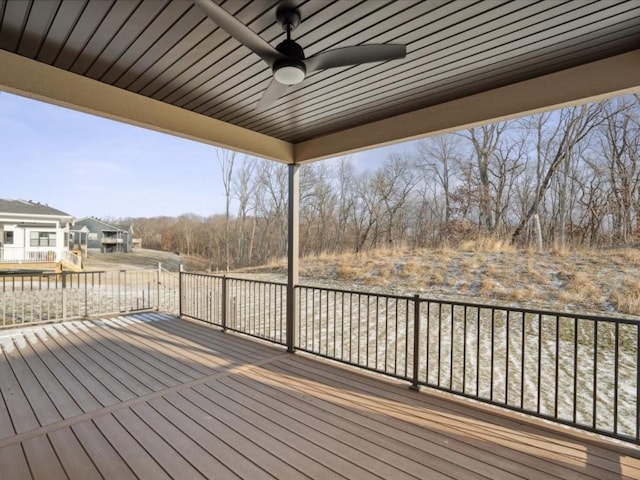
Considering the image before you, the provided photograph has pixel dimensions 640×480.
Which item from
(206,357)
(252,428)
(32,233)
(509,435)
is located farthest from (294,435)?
(32,233)

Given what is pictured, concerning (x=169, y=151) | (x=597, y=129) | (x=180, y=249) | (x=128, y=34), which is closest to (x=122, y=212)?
(x=180, y=249)

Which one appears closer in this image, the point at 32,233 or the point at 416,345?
the point at 416,345

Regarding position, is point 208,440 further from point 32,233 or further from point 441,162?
point 32,233

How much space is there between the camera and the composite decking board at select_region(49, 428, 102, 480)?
180cm

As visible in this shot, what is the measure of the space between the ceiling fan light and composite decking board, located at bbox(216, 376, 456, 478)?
91.8 inches

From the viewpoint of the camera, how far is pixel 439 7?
65.5 inches

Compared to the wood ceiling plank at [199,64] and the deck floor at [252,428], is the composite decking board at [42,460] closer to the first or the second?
the deck floor at [252,428]

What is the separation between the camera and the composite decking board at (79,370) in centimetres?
275

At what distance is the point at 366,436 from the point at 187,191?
715 inches

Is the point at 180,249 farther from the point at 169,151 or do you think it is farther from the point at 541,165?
the point at 541,165

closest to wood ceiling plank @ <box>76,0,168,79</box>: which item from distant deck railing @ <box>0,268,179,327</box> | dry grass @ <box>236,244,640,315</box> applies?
distant deck railing @ <box>0,268,179,327</box>

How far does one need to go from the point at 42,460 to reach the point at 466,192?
10.9 meters

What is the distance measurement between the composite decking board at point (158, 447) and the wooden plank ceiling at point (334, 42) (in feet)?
8.50

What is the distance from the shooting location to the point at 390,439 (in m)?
2.17
